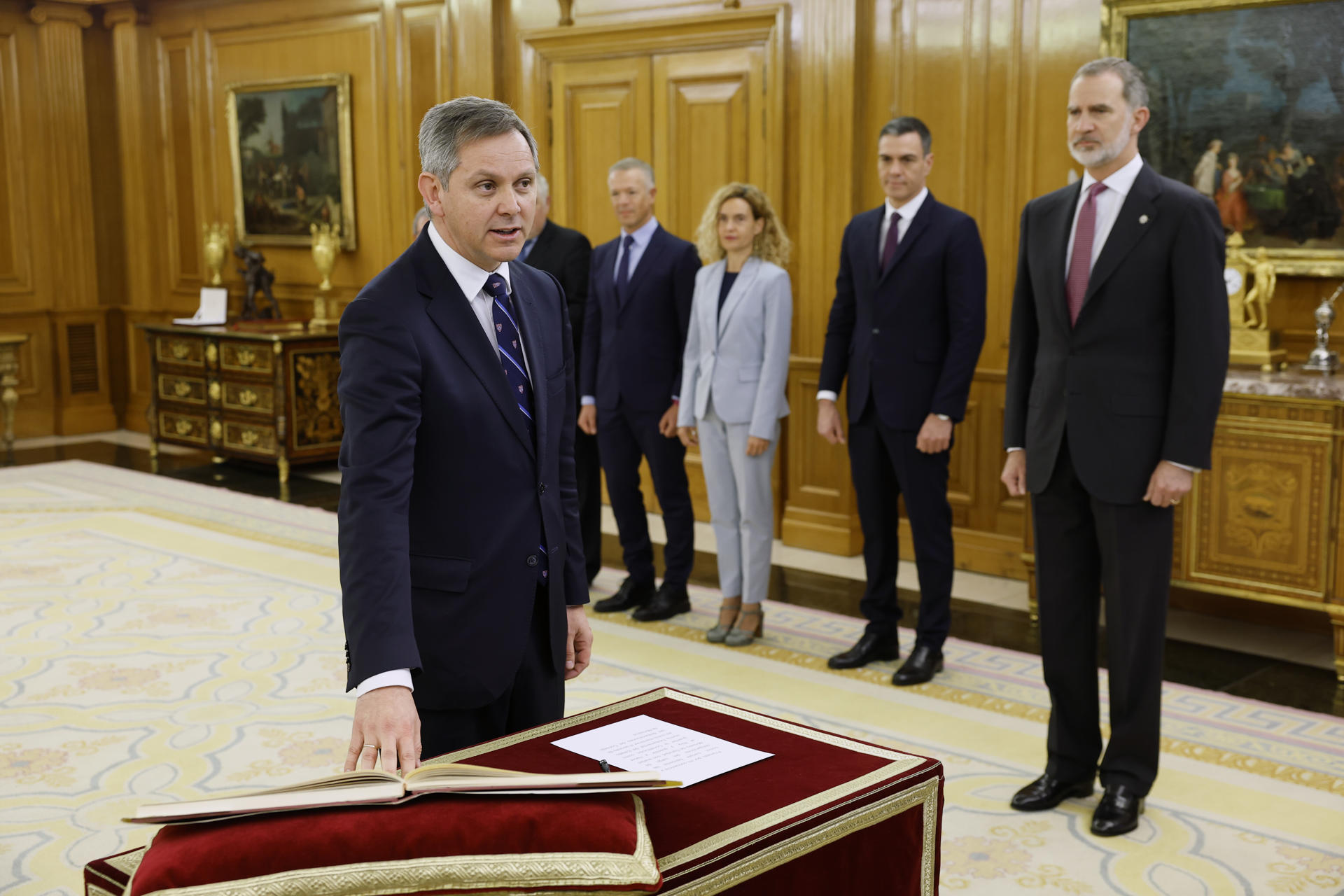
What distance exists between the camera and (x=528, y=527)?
222 cm

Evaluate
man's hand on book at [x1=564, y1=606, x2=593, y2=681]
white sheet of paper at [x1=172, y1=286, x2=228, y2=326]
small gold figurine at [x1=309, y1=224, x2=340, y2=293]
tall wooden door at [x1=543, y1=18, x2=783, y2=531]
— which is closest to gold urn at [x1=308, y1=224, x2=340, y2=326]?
small gold figurine at [x1=309, y1=224, x2=340, y2=293]

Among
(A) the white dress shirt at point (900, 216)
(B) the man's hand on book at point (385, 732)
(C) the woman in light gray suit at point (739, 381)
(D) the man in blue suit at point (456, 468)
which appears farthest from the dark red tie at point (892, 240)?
(B) the man's hand on book at point (385, 732)

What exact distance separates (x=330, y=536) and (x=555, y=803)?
580 cm

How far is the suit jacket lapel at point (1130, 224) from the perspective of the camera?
3428 mm

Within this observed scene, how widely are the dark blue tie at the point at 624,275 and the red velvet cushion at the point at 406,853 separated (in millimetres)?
3969

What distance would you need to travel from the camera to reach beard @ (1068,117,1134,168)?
3438 millimetres

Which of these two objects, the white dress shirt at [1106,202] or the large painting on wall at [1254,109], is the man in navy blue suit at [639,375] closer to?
the white dress shirt at [1106,202]

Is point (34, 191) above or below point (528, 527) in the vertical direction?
above

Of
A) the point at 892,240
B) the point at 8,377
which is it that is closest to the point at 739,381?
the point at 892,240

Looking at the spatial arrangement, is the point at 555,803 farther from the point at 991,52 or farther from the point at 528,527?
the point at 991,52

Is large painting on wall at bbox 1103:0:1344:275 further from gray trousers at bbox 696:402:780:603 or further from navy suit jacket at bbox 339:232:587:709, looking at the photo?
navy suit jacket at bbox 339:232:587:709

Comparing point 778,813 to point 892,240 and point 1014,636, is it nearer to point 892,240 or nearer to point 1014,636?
point 892,240

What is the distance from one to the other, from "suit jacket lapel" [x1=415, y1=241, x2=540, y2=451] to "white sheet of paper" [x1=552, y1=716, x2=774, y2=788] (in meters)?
0.52

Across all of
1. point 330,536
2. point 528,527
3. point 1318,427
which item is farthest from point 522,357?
point 330,536
